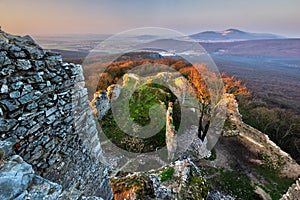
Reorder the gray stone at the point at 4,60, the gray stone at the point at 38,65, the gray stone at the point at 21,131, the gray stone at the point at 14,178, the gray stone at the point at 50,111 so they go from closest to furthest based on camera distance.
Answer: the gray stone at the point at 14,178, the gray stone at the point at 4,60, the gray stone at the point at 21,131, the gray stone at the point at 38,65, the gray stone at the point at 50,111

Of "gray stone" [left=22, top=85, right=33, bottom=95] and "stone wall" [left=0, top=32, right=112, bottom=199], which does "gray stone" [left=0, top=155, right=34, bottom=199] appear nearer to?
"stone wall" [left=0, top=32, right=112, bottom=199]

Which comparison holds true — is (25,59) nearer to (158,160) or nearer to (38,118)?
(38,118)

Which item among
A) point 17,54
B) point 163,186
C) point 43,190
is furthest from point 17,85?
point 163,186

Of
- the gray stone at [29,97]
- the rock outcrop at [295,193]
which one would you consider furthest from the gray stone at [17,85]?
the rock outcrop at [295,193]

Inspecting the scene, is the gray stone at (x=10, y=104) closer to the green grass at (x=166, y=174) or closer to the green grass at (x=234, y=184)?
the green grass at (x=166, y=174)

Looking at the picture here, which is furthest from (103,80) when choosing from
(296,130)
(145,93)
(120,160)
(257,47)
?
(257,47)

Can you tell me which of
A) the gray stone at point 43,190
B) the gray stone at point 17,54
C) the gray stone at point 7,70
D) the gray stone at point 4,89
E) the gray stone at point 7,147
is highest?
the gray stone at point 17,54

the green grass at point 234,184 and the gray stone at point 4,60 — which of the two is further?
the green grass at point 234,184

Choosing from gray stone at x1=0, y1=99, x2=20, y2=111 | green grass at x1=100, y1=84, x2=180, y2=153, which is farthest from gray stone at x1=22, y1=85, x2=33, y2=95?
green grass at x1=100, y1=84, x2=180, y2=153
